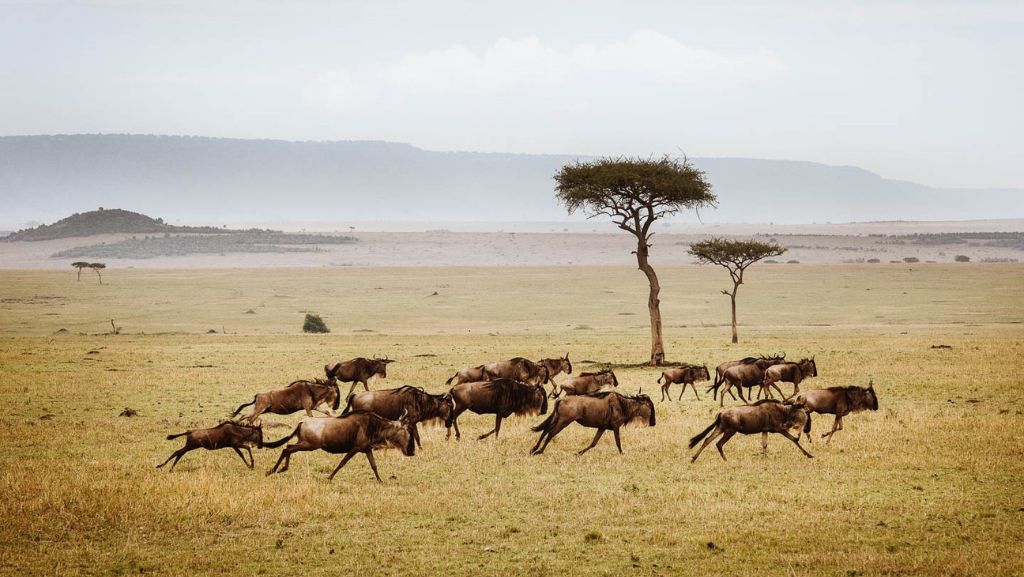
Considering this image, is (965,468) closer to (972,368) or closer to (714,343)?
(972,368)

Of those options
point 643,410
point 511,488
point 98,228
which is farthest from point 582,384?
point 98,228

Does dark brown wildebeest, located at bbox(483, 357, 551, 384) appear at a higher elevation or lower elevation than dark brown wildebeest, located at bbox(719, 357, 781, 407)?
higher

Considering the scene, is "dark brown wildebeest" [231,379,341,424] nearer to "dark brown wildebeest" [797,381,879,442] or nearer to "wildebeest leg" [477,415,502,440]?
Result: "wildebeest leg" [477,415,502,440]

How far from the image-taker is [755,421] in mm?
17500

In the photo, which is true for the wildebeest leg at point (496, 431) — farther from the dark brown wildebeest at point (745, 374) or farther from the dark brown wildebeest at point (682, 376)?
the dark brown wildebeest at point (745, 374)

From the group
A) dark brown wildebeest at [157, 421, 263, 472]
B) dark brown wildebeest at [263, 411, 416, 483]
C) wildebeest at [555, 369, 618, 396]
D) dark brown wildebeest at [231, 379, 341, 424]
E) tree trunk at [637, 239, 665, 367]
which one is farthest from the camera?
tree trunk at [637, 239, 665, 367]

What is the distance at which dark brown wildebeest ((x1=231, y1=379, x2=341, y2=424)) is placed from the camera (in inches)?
793

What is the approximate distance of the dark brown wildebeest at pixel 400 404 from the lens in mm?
18703

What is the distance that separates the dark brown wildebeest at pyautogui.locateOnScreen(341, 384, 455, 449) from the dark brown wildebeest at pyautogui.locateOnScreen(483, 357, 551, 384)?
4225 mm

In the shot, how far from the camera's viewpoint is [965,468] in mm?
16750

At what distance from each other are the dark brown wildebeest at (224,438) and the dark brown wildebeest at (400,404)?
229 centimetres

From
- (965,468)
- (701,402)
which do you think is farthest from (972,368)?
(965,468)

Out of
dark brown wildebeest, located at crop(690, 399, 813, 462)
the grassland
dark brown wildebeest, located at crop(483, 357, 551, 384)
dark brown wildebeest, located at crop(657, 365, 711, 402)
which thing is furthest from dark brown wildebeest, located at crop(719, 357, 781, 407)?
dark brown wildebeest, located at crop(690, 399, 813, 462)

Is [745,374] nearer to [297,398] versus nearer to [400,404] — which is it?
[400,404]
